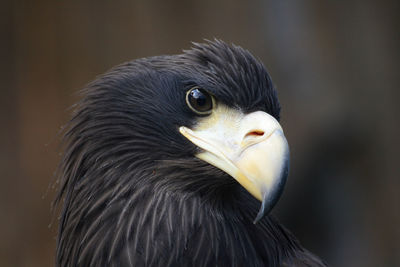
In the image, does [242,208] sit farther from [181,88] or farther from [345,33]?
[345,33]

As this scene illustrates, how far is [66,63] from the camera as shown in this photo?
542cm

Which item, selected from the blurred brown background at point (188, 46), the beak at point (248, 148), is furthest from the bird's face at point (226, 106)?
the blurred brown background at point (188, 46)

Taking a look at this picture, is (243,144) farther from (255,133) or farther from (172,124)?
(172,124)

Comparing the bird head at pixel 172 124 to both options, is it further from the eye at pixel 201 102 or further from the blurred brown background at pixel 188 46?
the blurred brown background at pixel 188 46

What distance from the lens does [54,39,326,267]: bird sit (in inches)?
90.6

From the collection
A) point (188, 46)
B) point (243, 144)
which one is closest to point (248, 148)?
point (243, 144)

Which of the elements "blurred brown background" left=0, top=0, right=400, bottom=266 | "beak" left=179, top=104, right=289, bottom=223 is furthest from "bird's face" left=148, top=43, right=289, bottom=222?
"blurred brown background" left=0, top=0, right=400, bottom=266

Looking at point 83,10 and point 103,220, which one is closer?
point 103,220

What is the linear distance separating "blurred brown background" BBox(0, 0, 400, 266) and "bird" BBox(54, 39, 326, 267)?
9.70 feet

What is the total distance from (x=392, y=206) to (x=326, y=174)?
59cm

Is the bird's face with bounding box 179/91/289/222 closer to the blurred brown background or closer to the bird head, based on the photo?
the bird head

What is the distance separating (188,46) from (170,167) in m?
3.17

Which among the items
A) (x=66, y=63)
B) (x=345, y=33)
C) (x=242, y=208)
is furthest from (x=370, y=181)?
(x=242, y=208)

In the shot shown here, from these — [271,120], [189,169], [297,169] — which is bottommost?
[297,169]
